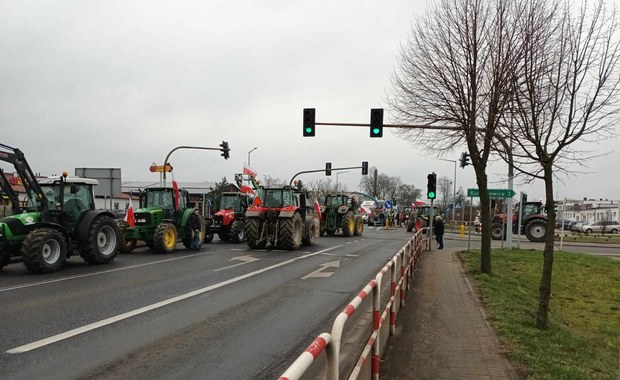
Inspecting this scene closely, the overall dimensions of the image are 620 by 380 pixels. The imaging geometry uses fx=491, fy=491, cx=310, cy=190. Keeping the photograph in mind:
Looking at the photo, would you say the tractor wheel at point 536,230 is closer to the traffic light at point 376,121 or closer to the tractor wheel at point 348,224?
the tractor wheel at point 348,224

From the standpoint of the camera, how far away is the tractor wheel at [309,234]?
21.4m

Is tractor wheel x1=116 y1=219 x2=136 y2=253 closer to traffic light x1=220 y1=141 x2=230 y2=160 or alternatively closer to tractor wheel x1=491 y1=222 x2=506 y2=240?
traffic light x1=220 y1=141 x2=230 y2=160

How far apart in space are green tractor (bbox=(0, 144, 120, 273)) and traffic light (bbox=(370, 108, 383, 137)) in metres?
9.59

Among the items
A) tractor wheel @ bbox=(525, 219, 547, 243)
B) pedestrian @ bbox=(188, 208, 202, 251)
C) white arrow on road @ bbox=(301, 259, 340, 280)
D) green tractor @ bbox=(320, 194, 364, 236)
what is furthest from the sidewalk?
tractor wheel @ bbox=(525, 219, 547, 243)

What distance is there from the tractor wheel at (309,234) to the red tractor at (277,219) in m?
0.20

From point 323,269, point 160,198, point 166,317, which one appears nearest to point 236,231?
point 160,198

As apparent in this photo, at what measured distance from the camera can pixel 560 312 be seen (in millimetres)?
10961

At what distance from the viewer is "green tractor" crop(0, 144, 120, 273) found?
40.1 feet

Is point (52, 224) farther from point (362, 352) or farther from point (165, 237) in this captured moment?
point (362, 352)

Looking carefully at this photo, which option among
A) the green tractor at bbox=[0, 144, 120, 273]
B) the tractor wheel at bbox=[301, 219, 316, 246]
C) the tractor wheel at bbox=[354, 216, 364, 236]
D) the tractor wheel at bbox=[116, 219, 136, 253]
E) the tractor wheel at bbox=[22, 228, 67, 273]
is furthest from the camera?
the tractor wheel at bbox=[354, 216, 364, 236]

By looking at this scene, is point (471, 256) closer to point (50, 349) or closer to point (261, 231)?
point (261, 231)

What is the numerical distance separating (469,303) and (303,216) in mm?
12264

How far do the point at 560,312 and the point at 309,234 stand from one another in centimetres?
1194

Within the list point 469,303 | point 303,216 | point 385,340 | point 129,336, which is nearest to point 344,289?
point 469,303
